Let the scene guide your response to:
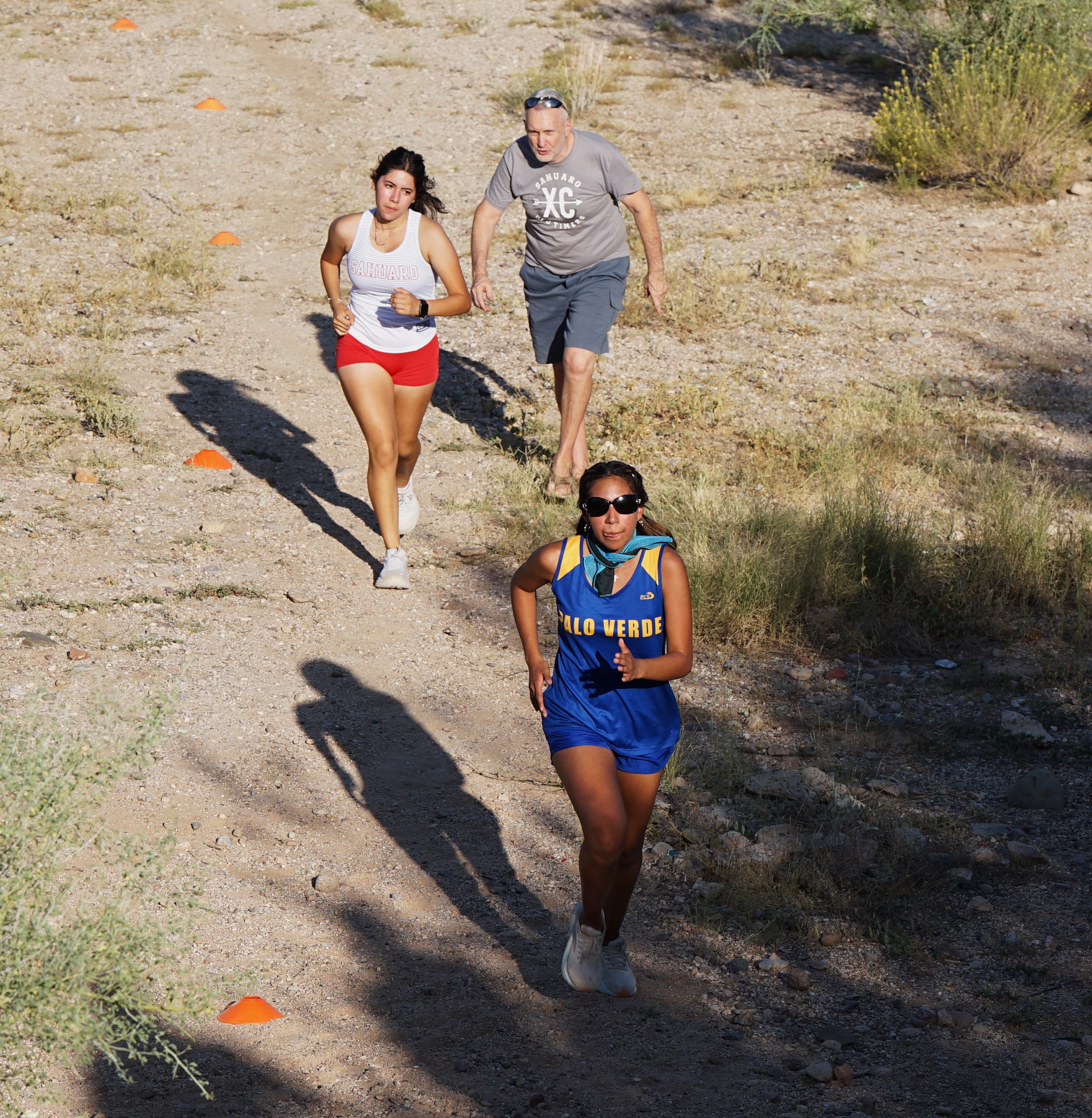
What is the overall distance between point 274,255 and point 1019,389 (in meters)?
6.31

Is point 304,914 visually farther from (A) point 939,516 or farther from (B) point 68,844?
(A) point 939,516

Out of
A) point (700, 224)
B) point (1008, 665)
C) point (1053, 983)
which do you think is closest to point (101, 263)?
point (700, 224)

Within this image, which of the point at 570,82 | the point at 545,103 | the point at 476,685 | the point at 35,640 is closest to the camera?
the point at 35,640

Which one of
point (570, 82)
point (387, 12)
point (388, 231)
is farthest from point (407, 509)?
point (387, 12)

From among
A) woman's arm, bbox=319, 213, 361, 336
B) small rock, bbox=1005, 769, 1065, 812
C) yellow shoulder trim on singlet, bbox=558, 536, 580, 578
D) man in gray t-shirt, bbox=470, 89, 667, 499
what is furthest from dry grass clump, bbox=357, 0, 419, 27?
A: yellow shoulder trim on singlet, bbox=558, 536, 580, 578

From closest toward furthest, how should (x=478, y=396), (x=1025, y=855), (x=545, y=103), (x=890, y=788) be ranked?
1. (x=1025, y=855)
2. (x=890, y=788)
3. (x=545, y=103)
4. (x=478, y=396)

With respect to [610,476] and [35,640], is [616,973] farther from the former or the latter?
[35,640]

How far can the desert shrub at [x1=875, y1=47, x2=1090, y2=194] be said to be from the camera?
38.2ft

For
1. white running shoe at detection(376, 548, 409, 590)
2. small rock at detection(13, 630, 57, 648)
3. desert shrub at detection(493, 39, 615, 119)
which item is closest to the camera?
small rock at detection(13, 630, 57, 648)

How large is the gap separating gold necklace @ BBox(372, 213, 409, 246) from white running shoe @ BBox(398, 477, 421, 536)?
4.29 feet

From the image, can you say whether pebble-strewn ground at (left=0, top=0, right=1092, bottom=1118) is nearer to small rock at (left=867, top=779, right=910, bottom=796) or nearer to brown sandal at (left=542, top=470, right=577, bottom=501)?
small rock at (left=867, top=779, right=910, bottom=796)

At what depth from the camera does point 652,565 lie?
3348mm

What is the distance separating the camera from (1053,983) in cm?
382

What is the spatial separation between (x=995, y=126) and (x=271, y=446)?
757 centimetres
